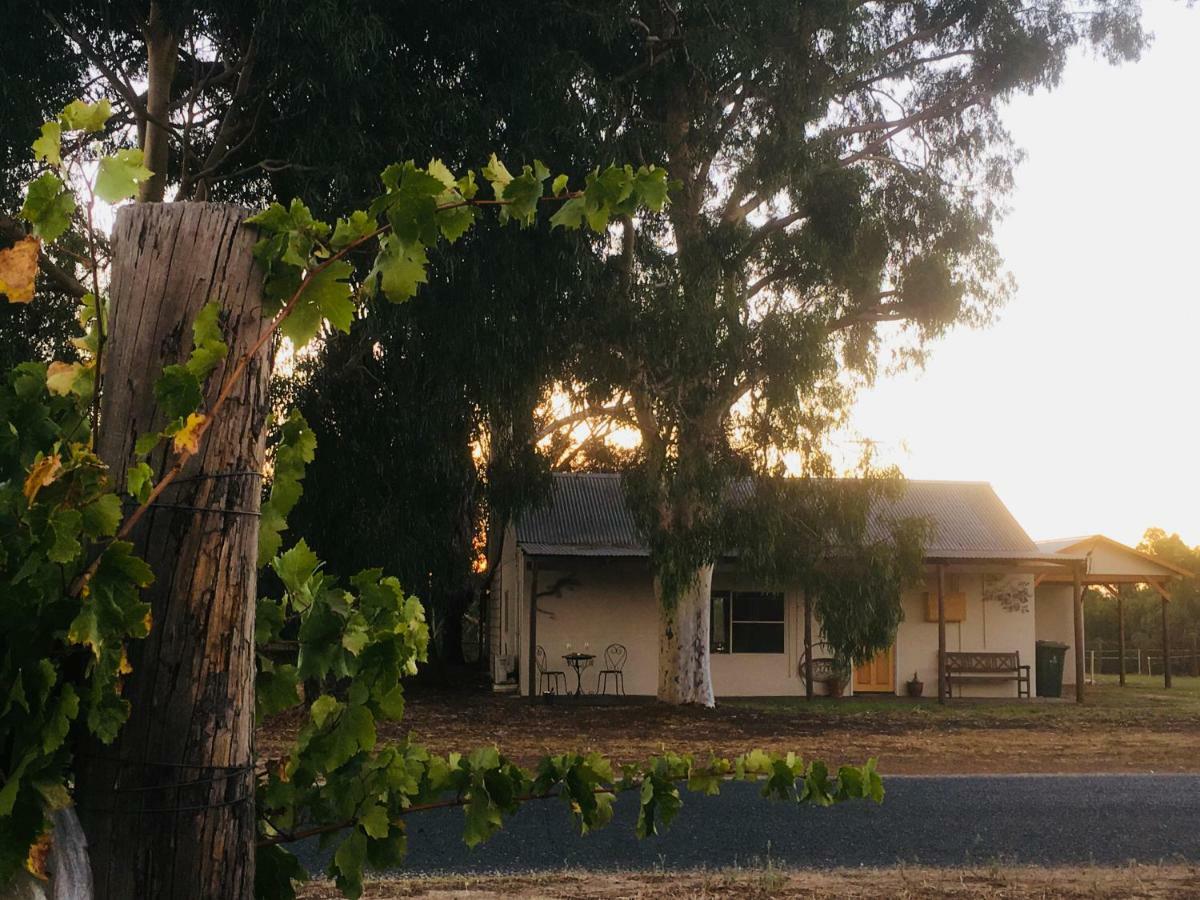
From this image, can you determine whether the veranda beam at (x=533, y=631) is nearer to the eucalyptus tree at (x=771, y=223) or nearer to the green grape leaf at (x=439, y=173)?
the eucalyptus tree at (x=771, y=223)

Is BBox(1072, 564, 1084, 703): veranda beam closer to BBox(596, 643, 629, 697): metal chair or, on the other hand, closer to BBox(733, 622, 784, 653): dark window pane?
BBox(733, 622, 784, 653): dark window pane

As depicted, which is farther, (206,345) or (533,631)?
(533,631)

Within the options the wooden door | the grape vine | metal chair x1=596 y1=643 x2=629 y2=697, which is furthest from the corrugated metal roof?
the grape vine

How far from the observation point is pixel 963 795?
11.0 m

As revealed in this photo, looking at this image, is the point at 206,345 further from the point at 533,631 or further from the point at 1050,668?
the point at 1050,668

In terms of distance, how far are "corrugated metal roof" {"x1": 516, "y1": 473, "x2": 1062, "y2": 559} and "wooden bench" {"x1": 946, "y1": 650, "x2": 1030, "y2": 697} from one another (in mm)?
2214

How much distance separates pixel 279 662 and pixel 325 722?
277mm

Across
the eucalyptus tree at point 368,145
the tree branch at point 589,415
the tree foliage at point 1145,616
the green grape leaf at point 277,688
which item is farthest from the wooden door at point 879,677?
the green grape leaf at point 277,688

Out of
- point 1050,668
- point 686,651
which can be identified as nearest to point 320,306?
point 686,651

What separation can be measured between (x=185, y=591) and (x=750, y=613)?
2480 centimetres

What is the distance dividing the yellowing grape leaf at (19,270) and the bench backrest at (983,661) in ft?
84.6

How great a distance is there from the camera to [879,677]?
27.3 metres

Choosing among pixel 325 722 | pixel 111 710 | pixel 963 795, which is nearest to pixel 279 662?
pixel 325 722

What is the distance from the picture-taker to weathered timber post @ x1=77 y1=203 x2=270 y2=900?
7.64ft
